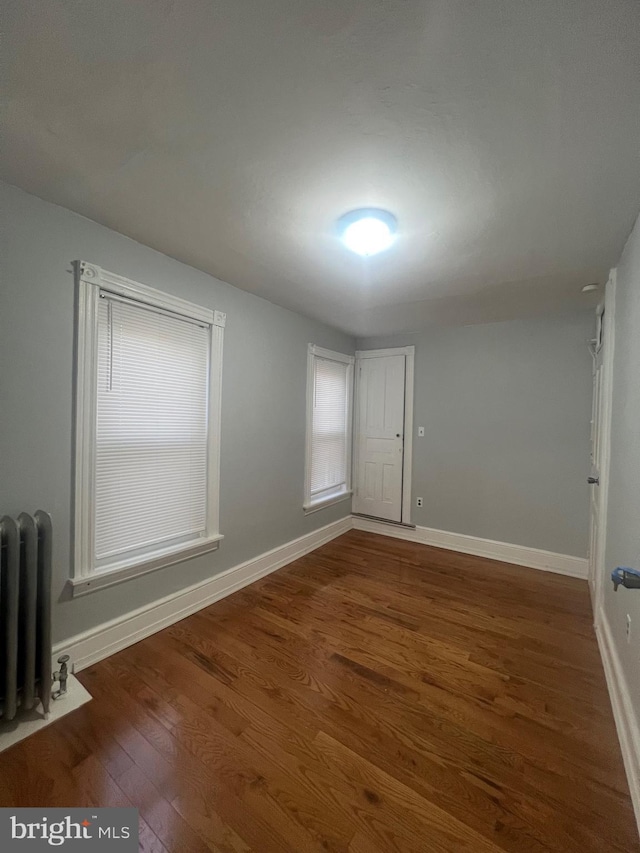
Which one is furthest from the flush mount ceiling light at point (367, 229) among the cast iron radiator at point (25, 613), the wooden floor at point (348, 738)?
the wooden floor at point (348, 738)

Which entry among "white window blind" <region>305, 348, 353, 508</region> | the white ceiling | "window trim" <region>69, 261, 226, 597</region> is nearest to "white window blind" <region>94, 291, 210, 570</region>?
"window trim" <region>69, 261, 226, 597</region>

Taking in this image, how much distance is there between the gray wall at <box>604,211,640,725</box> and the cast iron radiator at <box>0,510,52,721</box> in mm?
2468

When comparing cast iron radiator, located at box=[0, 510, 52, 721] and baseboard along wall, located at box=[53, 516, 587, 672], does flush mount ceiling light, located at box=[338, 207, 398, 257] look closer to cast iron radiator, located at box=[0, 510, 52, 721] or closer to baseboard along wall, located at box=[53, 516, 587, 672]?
cast iron radiator, located at box=[0, 510, 52, 721]

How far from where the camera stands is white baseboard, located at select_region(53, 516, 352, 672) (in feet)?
5.77

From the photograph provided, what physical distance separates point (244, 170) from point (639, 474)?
6.71 ft

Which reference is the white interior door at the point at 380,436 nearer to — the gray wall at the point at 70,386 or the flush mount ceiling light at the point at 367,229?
the gray wall at the point at 70,386

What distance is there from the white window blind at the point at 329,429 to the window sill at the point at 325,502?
20 millimetres

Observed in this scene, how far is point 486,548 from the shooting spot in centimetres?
341

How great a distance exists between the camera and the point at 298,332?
127 inches

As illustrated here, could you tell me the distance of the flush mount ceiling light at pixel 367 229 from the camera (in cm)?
159

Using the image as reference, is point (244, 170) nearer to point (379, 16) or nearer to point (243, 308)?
point (379, 16)

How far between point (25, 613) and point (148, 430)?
3.37 ft

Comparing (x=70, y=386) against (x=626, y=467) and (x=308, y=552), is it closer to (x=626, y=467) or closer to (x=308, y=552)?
(x=308, y=552)

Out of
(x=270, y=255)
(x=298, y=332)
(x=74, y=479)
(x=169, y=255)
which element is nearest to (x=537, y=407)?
(x=298, y=332)
